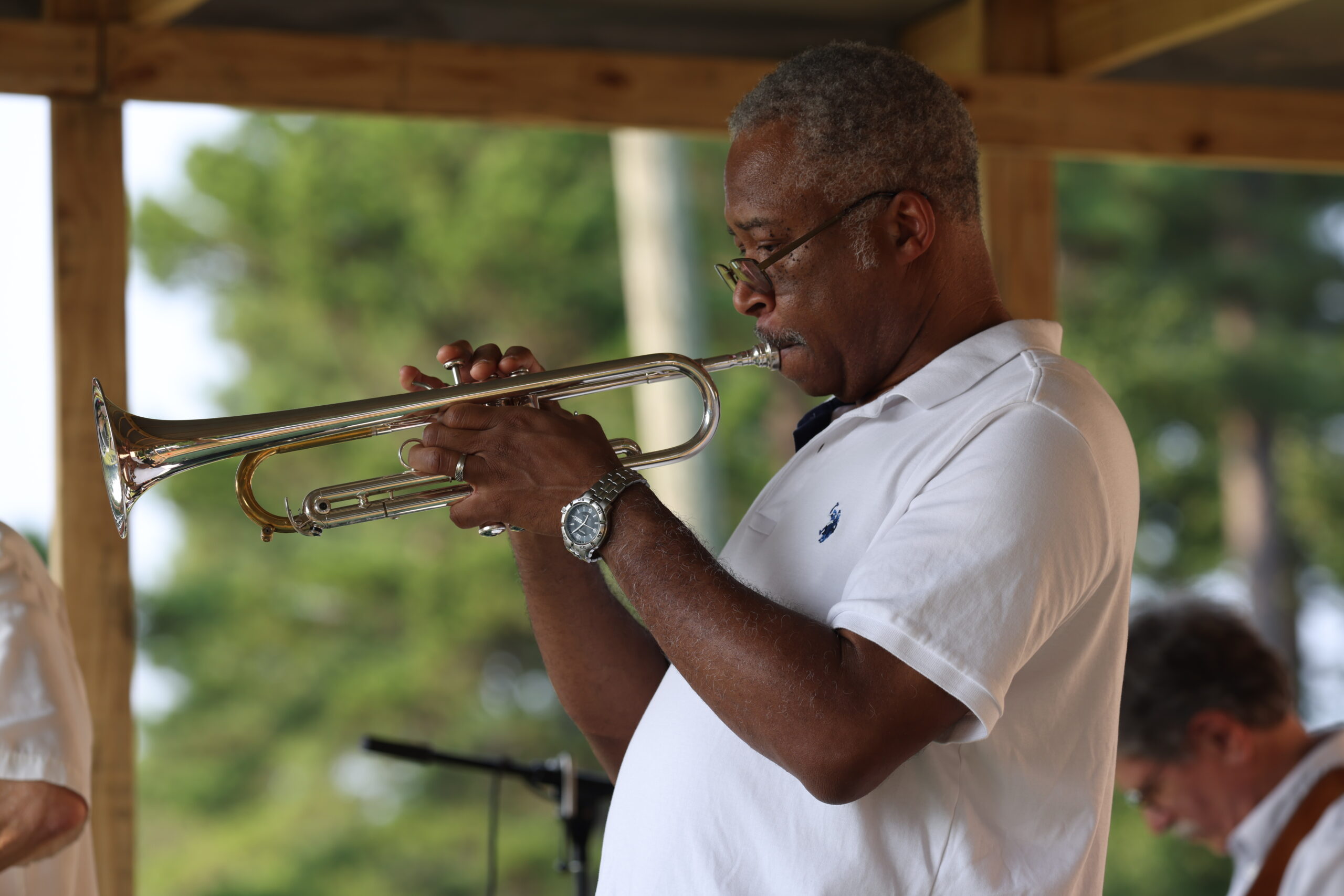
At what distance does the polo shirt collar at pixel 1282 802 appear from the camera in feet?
9.20

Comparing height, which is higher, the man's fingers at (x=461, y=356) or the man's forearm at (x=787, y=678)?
the man's fingers at (x=461, y=356)

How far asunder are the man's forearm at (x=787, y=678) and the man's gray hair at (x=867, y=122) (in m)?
0.51

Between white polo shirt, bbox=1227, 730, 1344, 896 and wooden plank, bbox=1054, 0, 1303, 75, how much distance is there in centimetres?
151

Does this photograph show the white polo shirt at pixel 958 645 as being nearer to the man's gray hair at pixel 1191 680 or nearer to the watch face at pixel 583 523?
the watch face at pixel 583 523

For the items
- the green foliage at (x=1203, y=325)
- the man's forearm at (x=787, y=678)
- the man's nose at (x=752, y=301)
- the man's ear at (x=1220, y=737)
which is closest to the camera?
the man's forearm at (x=787, y=678)

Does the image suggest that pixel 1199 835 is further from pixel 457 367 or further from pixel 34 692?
pixel 34 692

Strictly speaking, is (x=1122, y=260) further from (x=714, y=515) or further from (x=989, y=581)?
(x=989, y=581)

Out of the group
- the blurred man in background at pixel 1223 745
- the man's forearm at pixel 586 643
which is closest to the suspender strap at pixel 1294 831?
the blurred man in background at pixel 1223 745

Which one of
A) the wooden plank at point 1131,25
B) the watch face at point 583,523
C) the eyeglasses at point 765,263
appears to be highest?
the wooden plank at point 1131,25

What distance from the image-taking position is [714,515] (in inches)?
295

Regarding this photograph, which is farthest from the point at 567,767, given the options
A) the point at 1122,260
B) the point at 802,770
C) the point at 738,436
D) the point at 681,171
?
the point at 1122,260

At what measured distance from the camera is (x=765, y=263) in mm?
1802

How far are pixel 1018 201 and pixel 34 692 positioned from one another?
2.36m

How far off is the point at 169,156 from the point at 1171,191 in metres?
8.37
